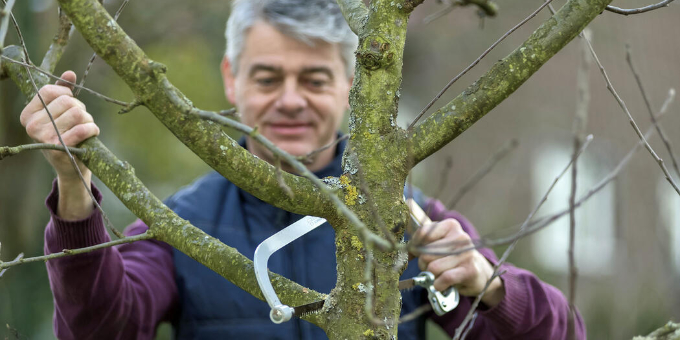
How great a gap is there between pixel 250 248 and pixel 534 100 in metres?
7.79

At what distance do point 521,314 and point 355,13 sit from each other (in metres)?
1.29

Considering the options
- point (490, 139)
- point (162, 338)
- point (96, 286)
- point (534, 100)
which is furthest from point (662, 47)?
point (96, 286)

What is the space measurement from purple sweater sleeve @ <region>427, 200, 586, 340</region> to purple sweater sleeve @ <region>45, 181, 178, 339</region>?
1003mm

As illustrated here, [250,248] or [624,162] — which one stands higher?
[624,162]

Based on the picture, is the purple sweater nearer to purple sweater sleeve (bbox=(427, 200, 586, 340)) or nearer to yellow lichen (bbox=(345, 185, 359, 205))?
purple sweater sleeve (bbox=(427, 200, 586, 340))

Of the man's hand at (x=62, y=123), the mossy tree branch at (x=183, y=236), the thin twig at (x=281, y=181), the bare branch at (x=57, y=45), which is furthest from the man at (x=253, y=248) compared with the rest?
the thin twig at (x=281, y=181)

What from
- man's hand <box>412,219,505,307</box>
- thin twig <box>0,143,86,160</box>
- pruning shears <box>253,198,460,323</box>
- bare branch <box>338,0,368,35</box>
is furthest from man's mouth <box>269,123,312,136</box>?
thin twig <box>0,143,86,160</box>

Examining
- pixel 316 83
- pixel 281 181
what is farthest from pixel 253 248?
pixel 281 181

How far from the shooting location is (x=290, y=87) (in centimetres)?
255

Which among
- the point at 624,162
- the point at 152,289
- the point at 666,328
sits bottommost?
the point at 152,289

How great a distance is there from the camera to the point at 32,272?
488cm

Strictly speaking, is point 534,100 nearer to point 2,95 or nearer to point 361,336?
point 2,95

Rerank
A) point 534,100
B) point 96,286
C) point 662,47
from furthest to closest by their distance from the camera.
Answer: point 534,100
point 662,47
point 96,286

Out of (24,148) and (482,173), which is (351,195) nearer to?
(482,173)
